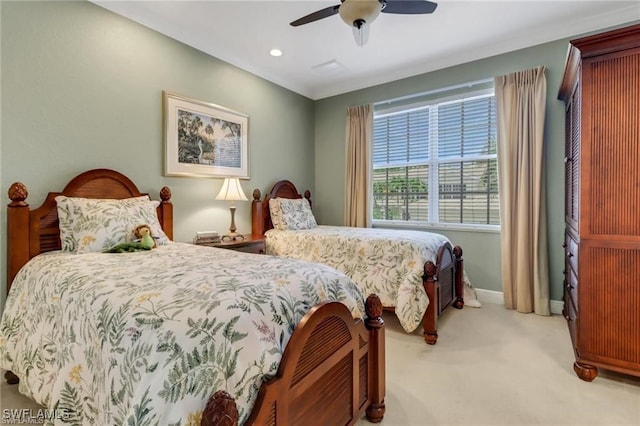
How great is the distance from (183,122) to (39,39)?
3.59 ft

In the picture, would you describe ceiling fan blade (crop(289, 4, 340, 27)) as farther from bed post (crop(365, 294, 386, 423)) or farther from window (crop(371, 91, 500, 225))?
window (crop(371, 91, 500, 225))

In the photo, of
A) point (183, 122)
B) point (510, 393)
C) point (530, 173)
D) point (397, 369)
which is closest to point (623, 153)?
point (530, 173)

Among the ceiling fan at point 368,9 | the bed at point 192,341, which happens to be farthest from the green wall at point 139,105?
the ceiling fan at point 368,9

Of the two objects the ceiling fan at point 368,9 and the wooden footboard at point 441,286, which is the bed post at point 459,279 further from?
the ceiling fan at point 368,9

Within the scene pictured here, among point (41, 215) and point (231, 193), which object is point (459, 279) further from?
point (41, 215)

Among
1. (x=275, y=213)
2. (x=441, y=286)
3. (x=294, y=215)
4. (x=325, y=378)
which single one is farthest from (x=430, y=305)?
(x=275, y=213)

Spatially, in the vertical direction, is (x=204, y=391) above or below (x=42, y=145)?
below

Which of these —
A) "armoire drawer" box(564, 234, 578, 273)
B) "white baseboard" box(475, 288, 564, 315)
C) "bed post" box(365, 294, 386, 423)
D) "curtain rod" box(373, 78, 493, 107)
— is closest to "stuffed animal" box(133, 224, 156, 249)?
"bed post" box(365, 294, 386, 423)

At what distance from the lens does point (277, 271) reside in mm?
1379

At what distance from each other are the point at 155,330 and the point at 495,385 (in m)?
1.94

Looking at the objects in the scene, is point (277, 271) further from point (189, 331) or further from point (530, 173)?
point (530, 173)

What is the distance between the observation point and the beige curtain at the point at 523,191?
2973mm

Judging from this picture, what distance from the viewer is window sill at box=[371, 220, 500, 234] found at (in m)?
3.39

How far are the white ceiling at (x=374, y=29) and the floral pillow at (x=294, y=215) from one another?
163 centimetres
